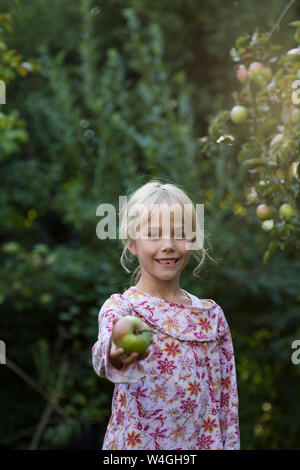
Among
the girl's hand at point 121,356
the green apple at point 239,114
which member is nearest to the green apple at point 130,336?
the girl's hand at point 121,356

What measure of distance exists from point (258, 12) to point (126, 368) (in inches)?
150

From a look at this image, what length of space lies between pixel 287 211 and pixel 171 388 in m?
0.62

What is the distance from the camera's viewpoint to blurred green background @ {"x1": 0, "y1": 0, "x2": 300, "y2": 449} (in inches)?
132

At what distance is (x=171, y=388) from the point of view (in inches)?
50.9

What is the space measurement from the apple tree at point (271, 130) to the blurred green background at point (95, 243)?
121cm

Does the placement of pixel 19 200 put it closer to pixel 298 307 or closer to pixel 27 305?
pixel 27 305

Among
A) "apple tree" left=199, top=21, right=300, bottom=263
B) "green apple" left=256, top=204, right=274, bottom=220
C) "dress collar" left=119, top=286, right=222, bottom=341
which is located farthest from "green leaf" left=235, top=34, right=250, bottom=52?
"dress collar" left=119, top=286, right=222, bottom=341

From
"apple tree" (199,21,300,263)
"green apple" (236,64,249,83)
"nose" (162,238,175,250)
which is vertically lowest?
"nose" (162,238,175,250)

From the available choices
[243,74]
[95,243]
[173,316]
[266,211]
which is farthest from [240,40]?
[95,243]

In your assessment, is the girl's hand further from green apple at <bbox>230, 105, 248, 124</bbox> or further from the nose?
green apple at <bbox>230, 105, 248, 124</bbox>

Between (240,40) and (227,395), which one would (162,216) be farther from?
(240,40)

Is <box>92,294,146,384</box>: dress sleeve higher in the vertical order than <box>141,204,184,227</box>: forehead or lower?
lower

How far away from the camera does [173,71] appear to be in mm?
4832

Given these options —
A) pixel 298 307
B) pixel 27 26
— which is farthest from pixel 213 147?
pixel 27 26
